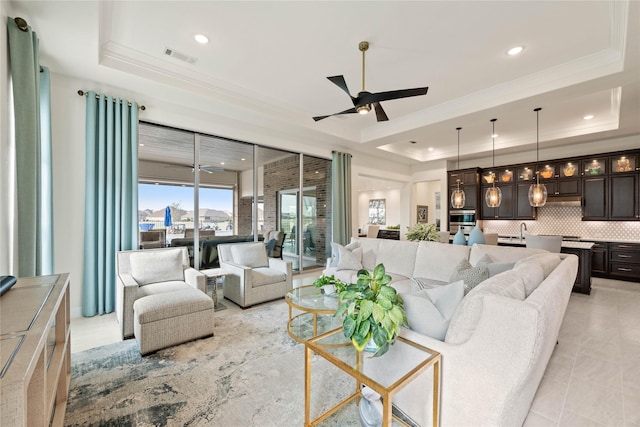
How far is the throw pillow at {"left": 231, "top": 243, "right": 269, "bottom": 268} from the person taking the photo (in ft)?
13.4

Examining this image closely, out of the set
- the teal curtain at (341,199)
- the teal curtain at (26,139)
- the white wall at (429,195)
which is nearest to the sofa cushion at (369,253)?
the teal curtain at (341,199)

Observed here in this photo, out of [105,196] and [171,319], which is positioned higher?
[105,196]

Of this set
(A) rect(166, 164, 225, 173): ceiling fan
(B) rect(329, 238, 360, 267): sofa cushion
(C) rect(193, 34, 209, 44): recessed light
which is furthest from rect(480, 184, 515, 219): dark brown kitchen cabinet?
(C) rect(193, 34, 209, 44): recessed light

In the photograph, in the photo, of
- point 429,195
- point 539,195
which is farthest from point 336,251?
point 429,195

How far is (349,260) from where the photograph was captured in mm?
4035

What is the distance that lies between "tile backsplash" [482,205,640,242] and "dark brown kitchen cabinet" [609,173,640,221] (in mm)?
279

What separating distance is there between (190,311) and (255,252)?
167 centimetres

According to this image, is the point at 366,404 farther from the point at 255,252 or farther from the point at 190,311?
the point at 255,252

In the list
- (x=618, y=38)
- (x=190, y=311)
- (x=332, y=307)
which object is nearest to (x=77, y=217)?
(x=190, y=311)

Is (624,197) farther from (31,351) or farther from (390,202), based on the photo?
(31,351)

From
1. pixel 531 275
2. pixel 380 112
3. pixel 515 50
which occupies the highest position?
pixel 515 50

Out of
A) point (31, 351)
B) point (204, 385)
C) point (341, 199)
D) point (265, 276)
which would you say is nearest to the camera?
point (31, 351)

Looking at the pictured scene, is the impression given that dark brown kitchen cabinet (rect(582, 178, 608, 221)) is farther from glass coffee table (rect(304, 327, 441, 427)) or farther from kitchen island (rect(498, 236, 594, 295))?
glass coffee table (rect(304, 327, 441, 427))

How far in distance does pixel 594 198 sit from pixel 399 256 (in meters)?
4.83
